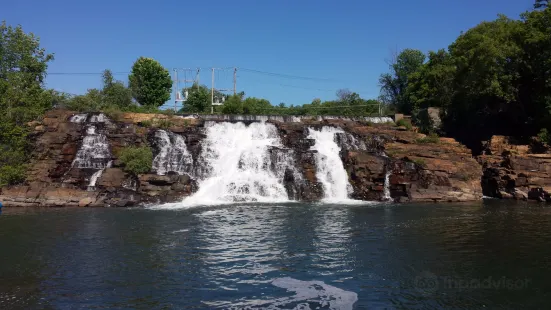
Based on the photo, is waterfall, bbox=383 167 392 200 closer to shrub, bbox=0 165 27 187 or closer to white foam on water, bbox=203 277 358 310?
white foam on water, bbox=203 277 358 310

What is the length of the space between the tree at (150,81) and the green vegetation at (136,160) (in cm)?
3112

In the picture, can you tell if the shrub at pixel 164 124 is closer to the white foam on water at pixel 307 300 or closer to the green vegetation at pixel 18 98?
the green vegetation at pixel 18 98

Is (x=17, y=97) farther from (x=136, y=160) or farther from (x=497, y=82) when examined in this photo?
(x=497, y=82)

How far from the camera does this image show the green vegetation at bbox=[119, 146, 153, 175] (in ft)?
89.7

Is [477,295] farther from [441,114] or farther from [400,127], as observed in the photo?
[441,114]

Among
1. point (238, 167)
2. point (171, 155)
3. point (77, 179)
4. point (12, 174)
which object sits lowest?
point (77, 179)

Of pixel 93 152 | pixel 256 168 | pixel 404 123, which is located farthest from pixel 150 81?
pixel 404 123

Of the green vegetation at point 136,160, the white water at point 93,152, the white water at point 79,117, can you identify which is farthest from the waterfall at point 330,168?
the white water at point 79,117

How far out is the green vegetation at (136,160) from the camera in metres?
27.3

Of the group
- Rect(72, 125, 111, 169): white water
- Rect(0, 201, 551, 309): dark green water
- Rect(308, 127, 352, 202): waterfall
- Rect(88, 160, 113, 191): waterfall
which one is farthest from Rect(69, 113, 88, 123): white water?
Rect(308, 127, 352, 202): waterfall

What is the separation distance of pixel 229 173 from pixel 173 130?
5.92 metres

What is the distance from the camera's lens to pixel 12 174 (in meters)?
25.5

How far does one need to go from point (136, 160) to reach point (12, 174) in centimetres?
713

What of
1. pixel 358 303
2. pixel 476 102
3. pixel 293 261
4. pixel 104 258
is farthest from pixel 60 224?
pixel 476 102
